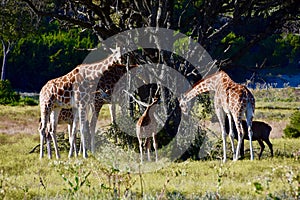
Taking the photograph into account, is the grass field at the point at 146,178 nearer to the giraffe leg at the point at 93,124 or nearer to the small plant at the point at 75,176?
the small plant at the point at 75,176

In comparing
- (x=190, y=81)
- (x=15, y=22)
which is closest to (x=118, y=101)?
(x=190, y=81)

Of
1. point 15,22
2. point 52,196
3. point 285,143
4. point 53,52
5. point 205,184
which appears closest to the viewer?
point 52,196

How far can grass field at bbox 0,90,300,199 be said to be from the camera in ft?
27.5

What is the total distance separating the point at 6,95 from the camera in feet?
132

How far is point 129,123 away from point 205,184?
602cm

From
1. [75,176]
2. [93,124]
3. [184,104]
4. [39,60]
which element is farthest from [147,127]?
[39,60]

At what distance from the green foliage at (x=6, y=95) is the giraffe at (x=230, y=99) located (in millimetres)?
25186

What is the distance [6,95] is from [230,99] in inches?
1086

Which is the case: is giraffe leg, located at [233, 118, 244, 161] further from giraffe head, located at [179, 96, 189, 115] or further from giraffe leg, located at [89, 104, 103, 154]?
giraffe leg, located at [89, 104, 103, 154]

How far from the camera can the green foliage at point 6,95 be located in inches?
1553

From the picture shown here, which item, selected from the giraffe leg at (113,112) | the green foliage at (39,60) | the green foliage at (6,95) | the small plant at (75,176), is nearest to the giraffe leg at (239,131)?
the giraffe leg at (113,112)

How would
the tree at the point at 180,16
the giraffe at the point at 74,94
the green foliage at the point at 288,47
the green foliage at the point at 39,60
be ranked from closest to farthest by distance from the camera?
the giraffe at the point at 74,94 < the tree at the point at 180,16 < the green foliage at the point at 39,60 < the green foliage at the point at 288,47

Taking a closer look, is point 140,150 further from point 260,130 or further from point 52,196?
point 52,196

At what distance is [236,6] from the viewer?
16.8 m
